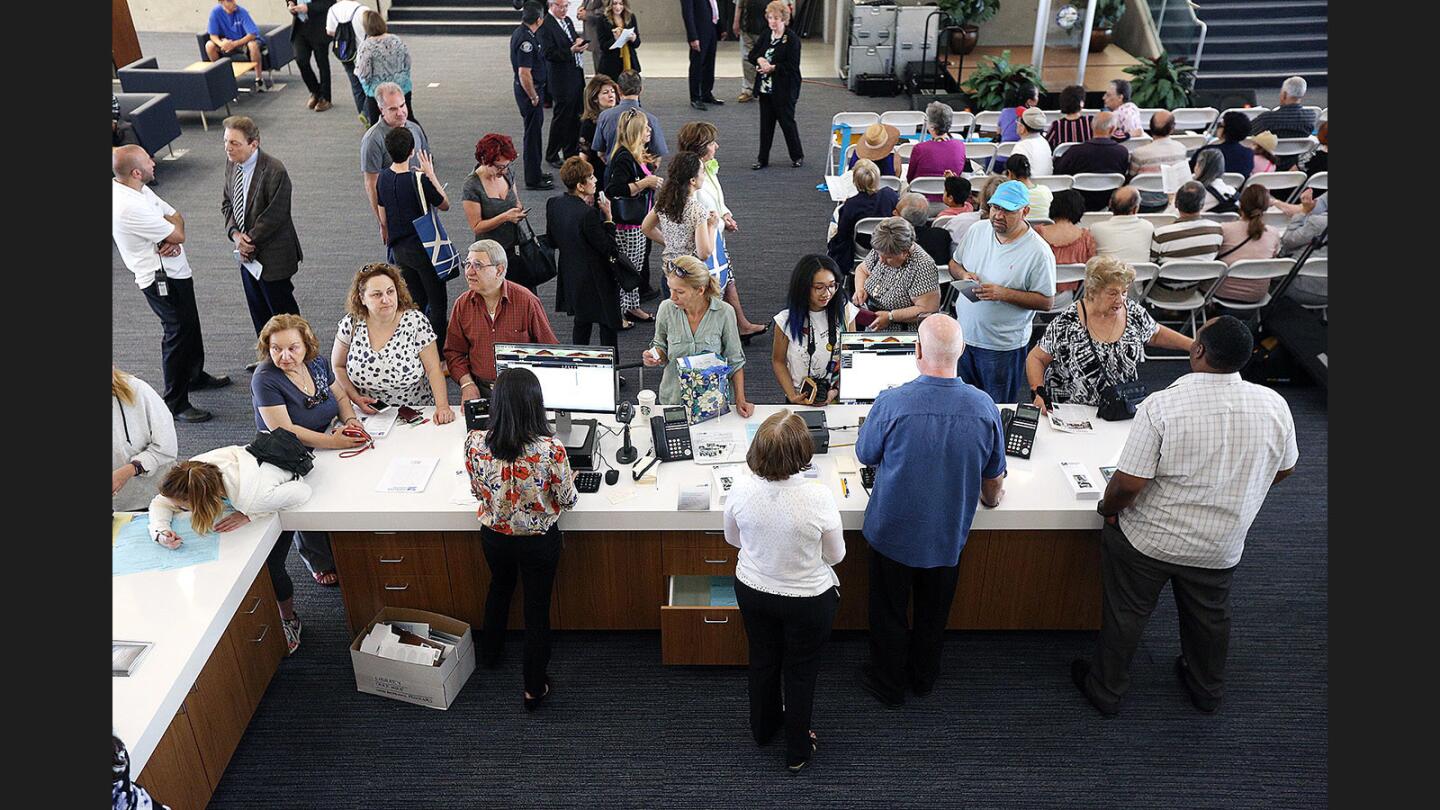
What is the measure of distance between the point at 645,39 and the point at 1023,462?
12.7 metres

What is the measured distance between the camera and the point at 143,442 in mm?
4027

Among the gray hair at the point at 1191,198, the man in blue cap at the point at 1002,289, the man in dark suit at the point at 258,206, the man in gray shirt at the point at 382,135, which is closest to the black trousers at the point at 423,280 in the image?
the man in gray shirt at the point at 382,135

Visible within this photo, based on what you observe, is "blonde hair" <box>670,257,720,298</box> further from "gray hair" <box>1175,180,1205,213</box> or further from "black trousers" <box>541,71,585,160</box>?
"black trousers" <box>541,71,585,160</box>

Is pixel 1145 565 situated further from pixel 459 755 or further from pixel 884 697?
pixel 459 755

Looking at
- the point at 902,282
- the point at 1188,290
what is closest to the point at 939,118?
the point at 1188,290

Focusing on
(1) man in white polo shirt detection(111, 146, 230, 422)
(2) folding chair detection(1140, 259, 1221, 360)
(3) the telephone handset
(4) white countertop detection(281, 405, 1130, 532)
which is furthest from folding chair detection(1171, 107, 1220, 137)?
(1) man in white polo shirt detection(111, 146, 230, 422)

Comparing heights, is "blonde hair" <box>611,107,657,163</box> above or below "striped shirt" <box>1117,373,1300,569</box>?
above

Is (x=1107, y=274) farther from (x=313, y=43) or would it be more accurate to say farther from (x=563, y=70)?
(x=313, y=43)

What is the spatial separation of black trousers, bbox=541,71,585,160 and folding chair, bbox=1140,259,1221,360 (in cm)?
541

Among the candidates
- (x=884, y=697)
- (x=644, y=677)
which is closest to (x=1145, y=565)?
(x=884, y=697)

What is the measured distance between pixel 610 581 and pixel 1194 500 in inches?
89.0

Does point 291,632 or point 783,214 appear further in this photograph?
point 783,214

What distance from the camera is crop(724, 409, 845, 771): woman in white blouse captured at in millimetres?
3068

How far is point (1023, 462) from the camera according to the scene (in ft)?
13.6
